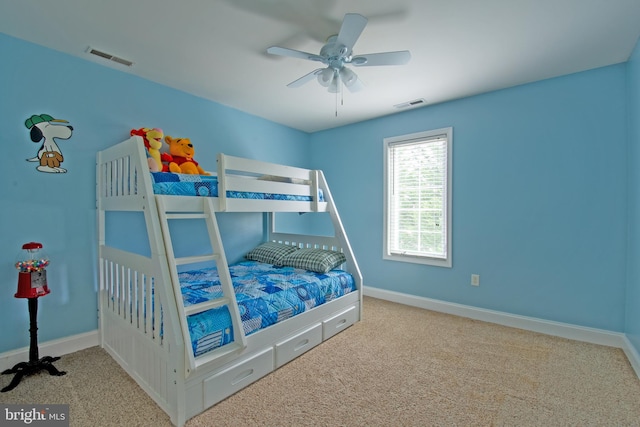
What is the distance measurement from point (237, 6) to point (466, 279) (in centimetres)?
321

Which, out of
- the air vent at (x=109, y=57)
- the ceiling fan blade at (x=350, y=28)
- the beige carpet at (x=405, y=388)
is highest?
the air vent at (x=109, y=57)

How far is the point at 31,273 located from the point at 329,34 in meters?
2.63

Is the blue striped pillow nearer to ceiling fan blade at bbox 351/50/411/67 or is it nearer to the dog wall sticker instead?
ceiling fan blade at bbox 351/50/411/67

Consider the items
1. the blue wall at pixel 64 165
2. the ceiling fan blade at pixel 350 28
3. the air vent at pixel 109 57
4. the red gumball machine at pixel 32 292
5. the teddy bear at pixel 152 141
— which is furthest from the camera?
the teddy bear at pixel 152 141

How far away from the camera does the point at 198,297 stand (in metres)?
2.06

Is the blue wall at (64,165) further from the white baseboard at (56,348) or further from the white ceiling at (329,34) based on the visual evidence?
the white ceiling at (329,34)

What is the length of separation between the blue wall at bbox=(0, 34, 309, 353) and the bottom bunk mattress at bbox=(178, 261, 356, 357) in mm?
849

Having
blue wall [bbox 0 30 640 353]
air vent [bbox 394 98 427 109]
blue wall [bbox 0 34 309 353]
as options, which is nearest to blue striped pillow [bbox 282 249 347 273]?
blue wall [bbox 0 30 640 353]

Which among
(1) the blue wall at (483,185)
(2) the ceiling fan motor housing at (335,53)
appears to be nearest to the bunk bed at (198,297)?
(1) the blue wall at (483,185)

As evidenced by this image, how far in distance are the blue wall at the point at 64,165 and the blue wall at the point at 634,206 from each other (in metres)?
3.94

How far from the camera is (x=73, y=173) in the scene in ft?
7.54

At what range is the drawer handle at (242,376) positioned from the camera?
5.92 feet

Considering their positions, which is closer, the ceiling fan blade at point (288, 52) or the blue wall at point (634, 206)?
the ceiling fan blade at point (288, 52)

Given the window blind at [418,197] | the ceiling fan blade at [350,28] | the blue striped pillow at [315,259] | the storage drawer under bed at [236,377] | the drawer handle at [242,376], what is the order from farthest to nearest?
the window blind at [418,197], the blue striped pillow at [315,259], the drawer handle at [242,376], the storage drawer under bed at [236,377], the ceiling fan blade at [350,28]
